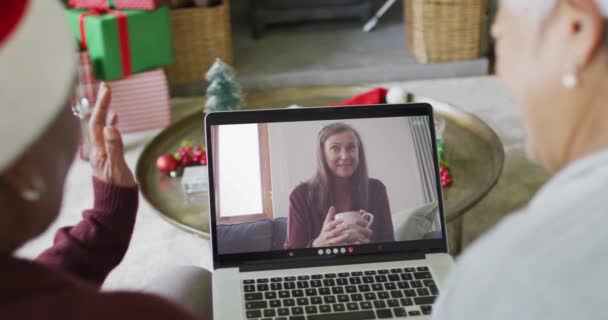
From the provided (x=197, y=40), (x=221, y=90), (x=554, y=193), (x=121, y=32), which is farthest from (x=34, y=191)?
(x=197, y=40)

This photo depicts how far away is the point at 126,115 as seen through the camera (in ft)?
9.56

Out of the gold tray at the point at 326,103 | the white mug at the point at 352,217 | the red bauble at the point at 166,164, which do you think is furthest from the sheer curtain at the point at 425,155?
the red bauble at the point at 166,164

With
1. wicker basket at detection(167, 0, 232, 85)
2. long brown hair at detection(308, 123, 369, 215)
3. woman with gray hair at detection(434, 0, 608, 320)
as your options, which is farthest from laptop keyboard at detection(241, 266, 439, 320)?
wicker basket at detection(167, 0, 232, 85)

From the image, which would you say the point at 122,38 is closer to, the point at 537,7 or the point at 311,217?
the point at 311,217

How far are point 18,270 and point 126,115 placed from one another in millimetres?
2378

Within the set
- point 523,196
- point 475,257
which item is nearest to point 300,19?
point 523,196

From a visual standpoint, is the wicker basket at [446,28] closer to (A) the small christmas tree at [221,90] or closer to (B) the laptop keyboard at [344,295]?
(A) the small christmas tree at [221,90]

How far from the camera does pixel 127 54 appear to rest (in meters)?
2.78

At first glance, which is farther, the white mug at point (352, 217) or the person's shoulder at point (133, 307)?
the white mug at point (352, 217)

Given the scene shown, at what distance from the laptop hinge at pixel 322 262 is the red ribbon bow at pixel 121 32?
A: 1772 millimetres

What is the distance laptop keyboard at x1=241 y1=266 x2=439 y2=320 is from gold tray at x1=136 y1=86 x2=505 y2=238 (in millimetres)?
514

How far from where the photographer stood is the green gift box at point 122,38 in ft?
8.80

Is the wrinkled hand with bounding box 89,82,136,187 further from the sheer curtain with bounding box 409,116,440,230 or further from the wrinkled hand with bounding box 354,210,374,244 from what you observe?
the sheer curtain with bounding box 409,116,440,230

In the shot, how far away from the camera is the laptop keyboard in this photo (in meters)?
1.09
